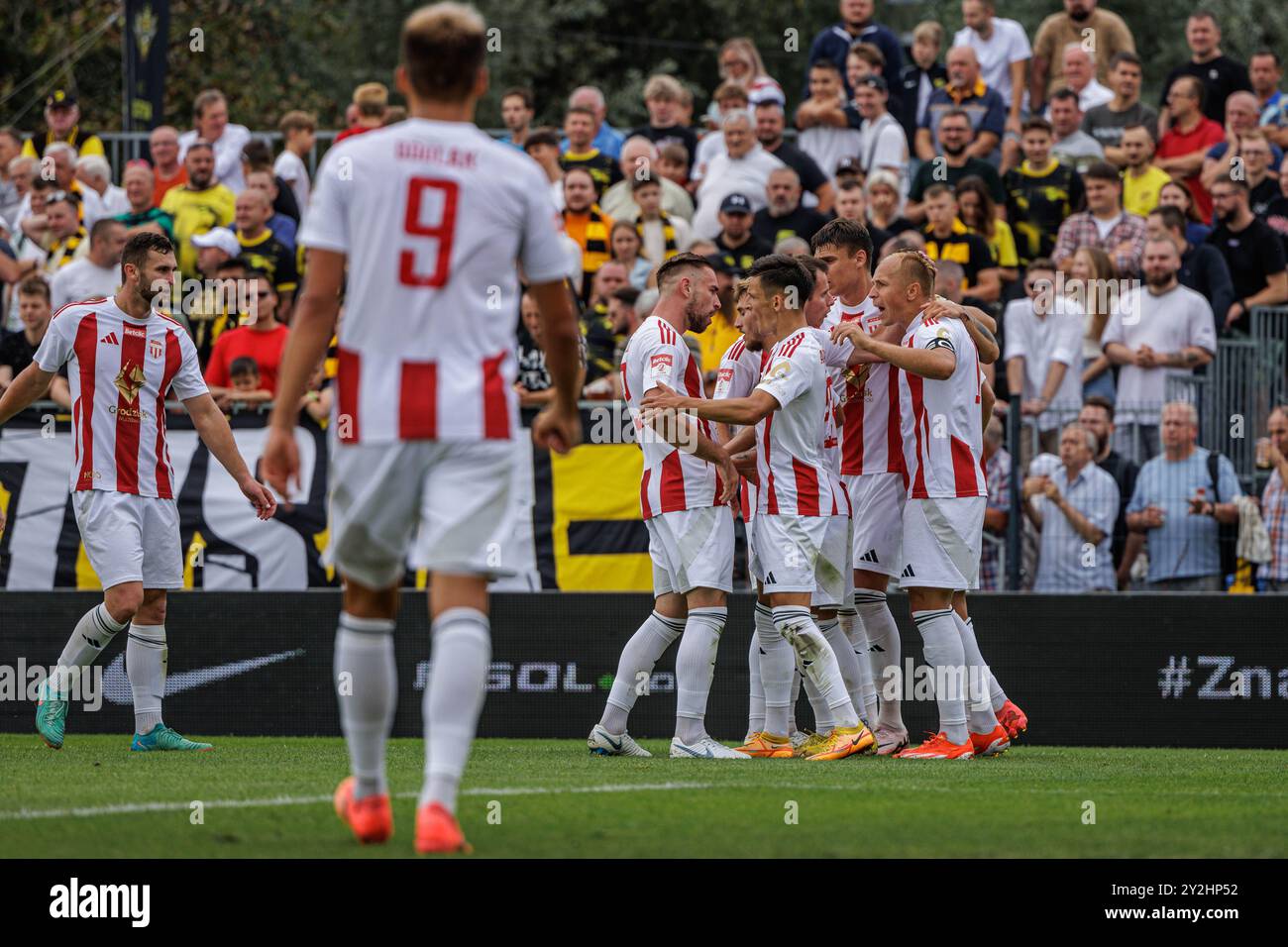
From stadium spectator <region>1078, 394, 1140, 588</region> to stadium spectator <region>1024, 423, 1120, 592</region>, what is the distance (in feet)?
0.17

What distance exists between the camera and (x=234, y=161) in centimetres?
1792

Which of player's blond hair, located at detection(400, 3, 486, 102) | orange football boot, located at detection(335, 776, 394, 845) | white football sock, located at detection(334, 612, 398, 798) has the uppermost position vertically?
player's blond hair, located at detection(400, 3, 486, 102)

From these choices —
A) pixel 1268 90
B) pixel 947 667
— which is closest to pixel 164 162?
pixel 1268 90

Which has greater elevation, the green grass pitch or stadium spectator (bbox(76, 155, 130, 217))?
stadium spectator (bbox(76, 155, 130, 217))

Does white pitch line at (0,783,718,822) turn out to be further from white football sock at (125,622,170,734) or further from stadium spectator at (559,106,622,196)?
stadium spectator at (559,106,622,196)

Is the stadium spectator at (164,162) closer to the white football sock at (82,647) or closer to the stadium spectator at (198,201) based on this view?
the stadium spectator at (198,201)

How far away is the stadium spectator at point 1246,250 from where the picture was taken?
14.9 metres

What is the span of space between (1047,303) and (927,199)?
134cm

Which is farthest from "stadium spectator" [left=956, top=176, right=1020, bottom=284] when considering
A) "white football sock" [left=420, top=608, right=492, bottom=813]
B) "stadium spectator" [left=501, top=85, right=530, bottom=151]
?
"white football sock" [left=420, top=608, right=492, bottom=813]

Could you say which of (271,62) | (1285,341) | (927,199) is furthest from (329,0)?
(1285,341)

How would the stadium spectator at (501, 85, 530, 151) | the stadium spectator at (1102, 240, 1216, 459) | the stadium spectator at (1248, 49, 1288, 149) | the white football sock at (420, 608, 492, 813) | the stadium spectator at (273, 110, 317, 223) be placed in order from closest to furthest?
the white football sock at (420, 608, 492, 813), the stadium spectator at (1102, 240, 1216, 459), the stadium spectator at (1248, 49, 1288, 149), the stadium spectator at (501, 85, 530, 151), the stadium spectator at (273, 110, 317, 223)

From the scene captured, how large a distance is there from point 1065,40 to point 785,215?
4.75 m

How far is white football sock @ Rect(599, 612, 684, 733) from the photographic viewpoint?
10.0 metres

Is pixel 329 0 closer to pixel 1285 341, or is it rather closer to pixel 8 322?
pixel 8 322
